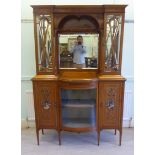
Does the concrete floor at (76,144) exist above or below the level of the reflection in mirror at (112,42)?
below

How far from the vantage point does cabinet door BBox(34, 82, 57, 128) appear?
9.36 ft

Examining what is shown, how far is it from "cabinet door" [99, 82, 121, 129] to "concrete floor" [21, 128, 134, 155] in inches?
12.3

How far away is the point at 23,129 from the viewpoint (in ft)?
11.4

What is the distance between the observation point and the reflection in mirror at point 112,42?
9.14 feet

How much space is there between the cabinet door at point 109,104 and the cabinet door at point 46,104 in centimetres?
66


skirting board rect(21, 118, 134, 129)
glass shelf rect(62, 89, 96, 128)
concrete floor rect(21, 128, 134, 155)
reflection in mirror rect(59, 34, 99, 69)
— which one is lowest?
concrete floor rect(21, 128, 134, 155)

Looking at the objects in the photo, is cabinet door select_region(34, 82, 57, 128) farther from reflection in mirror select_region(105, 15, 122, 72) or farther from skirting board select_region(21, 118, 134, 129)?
reflection in mirror select_region(105, 15, 122, 72)

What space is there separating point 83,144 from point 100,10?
6.37ft

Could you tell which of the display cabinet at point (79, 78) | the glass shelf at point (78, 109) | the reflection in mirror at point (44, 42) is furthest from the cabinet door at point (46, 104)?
the reflection in mirror at point (44, 42)

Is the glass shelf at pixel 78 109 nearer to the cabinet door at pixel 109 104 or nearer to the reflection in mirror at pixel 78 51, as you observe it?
the cabinet door at pixel 109 104

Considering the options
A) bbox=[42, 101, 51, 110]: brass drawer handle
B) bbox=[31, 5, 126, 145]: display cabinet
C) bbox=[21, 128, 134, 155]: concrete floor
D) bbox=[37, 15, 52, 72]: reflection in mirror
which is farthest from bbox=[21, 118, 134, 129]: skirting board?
bbox=[37, 15, 52, 72]: reflection in mirror

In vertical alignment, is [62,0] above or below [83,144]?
above
